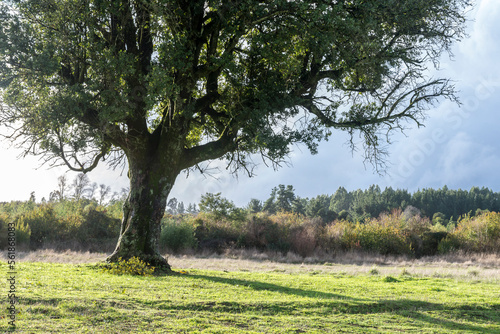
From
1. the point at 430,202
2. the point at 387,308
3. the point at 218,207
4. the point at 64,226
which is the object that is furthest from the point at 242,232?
the point at 430,202

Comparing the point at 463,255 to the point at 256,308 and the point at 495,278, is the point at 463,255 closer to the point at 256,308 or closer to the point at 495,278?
the point at 495,278

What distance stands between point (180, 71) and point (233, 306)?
336 inches

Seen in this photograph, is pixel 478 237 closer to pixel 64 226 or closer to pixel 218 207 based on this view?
pixel 218 207

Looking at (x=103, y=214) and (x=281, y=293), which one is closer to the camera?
(x=281, y=293)

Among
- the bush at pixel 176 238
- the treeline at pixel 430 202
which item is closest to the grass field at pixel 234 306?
the bush at pixel 176 238

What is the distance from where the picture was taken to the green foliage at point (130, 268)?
12.2 meters

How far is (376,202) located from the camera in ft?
271

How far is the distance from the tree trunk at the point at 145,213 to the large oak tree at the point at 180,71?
38mm

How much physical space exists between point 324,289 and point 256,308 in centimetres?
352

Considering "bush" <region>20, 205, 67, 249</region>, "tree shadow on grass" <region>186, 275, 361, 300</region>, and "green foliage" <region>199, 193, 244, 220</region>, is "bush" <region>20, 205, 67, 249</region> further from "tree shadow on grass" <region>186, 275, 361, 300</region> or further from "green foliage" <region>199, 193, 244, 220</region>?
"tree shadow on grass" <region>186, 275, 361, 300</region>

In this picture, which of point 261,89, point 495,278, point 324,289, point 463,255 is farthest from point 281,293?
point 463,255

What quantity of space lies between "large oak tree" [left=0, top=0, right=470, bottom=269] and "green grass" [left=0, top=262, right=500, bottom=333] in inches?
157

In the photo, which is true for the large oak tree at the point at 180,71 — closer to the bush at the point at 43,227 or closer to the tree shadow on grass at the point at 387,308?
the tree shadow on grass at the point at 387,308

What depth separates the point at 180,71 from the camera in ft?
43.4
